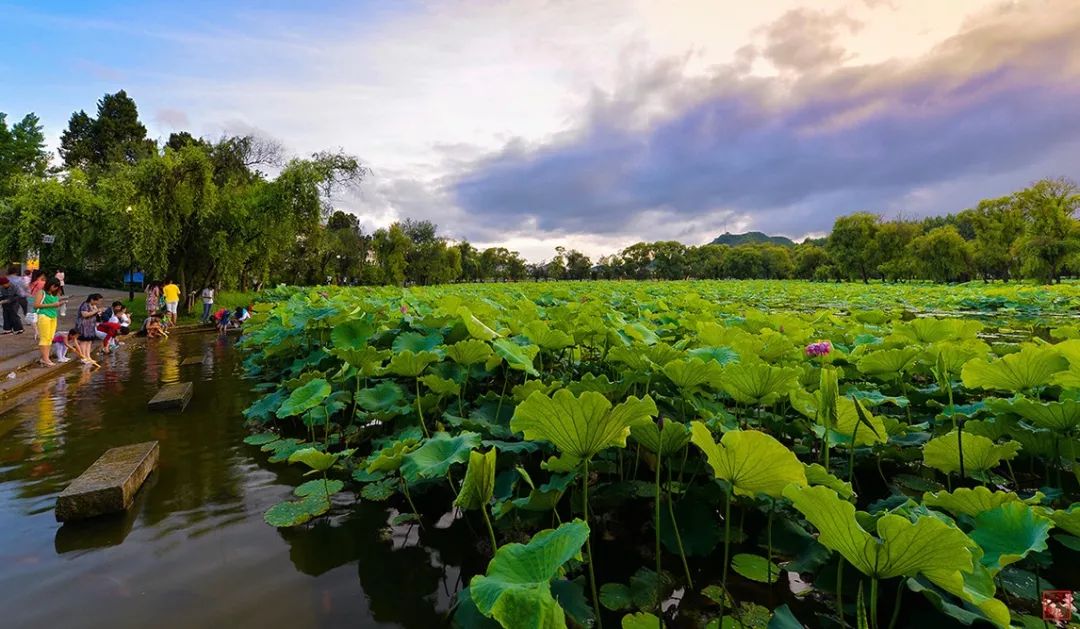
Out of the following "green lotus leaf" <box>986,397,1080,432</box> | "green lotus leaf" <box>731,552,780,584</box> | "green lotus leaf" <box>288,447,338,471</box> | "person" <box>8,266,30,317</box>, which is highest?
"person" <box>8,266,30,317</box>

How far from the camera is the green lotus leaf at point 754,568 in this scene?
1.68 meters

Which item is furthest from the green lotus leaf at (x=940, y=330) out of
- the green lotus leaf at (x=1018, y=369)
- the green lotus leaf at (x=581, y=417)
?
the green lotus leaf at (x=581, y=417)

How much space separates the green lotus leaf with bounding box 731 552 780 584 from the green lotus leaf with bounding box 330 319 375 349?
2.47 meters

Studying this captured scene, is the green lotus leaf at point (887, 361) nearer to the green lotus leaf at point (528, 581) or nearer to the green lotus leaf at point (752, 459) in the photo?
the green lotus leaf at point (752, 459)

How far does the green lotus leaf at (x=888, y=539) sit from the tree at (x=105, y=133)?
2255 inches

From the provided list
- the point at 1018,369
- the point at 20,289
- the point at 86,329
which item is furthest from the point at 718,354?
the point at 20,289

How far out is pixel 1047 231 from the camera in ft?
98.4

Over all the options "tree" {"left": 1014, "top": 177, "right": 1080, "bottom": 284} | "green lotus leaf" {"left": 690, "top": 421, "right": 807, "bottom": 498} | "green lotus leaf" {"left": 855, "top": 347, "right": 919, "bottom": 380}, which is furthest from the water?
"tree" {"left": 1014, "top": 177, "right": 1080, "bottom": 284}

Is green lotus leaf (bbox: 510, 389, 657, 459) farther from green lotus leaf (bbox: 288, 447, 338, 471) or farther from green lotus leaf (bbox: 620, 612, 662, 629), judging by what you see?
green lotus leaf (bbox: 288, 447, 338, 471)

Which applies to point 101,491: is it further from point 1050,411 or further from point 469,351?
point 1050,411

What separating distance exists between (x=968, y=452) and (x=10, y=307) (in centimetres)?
1479

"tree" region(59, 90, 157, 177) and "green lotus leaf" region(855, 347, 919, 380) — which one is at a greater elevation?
"tree" region(59, 90, 157, 177)

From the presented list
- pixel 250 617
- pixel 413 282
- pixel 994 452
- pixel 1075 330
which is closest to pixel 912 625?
pixel 994 452

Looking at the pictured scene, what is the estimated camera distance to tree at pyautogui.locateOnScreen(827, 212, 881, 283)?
51812 millimetres
